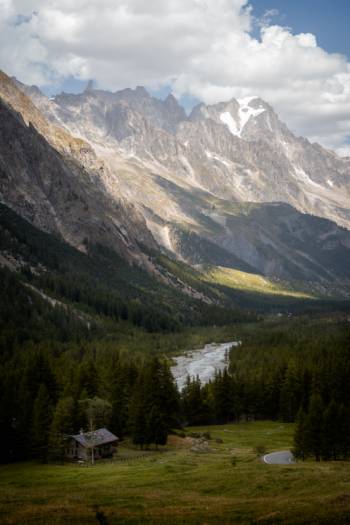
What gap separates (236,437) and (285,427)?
15.4 meters

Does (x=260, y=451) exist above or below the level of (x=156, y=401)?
below

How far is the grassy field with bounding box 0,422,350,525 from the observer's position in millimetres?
43000

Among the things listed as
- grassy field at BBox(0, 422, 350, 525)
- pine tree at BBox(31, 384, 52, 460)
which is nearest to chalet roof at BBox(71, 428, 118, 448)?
grassy field at BBox(0, 422, 350, 525)

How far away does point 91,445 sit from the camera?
86625 mm

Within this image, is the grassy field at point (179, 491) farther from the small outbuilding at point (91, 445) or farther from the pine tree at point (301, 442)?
the pine tree at point (301, 442)

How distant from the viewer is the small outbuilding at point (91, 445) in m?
87.9

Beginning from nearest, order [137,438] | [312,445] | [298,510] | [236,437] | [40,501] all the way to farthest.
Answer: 1. [298,510]
2. [40,501]
3. [312,445]
4. [137,438]
5. [236,437]

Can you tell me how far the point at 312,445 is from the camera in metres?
80.1

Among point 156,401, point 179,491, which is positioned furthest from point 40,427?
point 179,491

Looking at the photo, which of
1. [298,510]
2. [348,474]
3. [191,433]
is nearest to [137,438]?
[191,433]

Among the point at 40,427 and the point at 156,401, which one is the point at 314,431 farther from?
the point at 40,427

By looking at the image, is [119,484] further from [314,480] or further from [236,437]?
[236,437]

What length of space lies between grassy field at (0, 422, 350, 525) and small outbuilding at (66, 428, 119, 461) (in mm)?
3501

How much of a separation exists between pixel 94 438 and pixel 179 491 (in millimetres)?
32643
